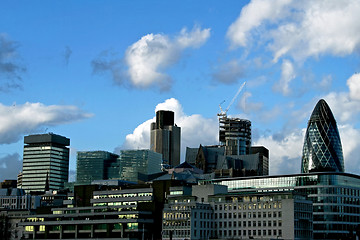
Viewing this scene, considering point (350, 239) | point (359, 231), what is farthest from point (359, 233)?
point (350, 239)

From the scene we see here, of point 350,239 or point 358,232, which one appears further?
point 350,239

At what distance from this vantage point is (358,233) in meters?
177

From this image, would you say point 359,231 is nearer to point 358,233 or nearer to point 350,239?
point 358,233

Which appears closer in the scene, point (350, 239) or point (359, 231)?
point (359, 231)

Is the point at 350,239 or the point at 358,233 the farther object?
the point at 350,239

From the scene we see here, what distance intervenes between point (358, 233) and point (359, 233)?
10.3 feet

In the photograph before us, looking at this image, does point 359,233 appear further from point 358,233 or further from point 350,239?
point 350,239

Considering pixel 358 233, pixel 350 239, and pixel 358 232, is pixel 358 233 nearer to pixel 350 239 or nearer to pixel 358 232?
pixel 358 232

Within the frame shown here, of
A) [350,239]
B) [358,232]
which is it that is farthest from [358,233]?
[350,239]

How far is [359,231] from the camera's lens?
586 feet

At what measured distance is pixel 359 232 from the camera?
17825cm

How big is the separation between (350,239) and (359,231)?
22.6m

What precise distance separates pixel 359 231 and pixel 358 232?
167cm

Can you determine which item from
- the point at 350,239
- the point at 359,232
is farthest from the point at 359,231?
the point at 350,239
